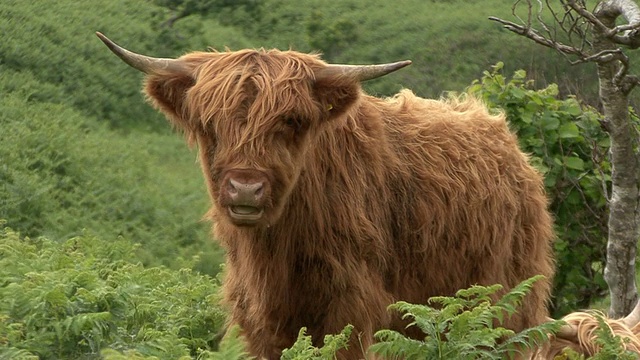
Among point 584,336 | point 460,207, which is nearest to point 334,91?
point 460,207

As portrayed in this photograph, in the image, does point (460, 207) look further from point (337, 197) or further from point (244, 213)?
point (244, 213)

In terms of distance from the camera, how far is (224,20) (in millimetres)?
22062

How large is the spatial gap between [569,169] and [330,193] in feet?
14.0

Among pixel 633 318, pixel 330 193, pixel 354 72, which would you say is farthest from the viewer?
pixel 633 318

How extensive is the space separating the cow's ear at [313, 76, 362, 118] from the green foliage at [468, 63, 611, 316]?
422 centimetres

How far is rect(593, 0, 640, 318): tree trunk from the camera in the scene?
29.2 feet

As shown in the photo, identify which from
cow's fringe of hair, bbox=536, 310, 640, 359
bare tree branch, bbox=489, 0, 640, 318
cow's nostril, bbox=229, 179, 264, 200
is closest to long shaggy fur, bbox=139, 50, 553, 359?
cow's nostril, bbox=229, 179, 264, 200

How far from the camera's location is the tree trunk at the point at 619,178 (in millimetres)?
8906

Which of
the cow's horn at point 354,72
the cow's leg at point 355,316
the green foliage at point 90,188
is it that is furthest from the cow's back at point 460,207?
the green foliage at point 90,188

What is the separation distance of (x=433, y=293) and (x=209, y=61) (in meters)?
2.02

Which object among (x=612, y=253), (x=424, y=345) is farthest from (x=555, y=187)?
(x=424, y=345)

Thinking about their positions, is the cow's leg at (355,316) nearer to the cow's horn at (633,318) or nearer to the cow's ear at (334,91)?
the cow's ear at (334,91)

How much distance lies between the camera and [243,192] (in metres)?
6.36

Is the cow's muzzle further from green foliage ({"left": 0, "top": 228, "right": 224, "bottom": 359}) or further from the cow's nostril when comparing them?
green foliage ({"left": 0, "top": 228, "right": 224, "bottom": 359})
